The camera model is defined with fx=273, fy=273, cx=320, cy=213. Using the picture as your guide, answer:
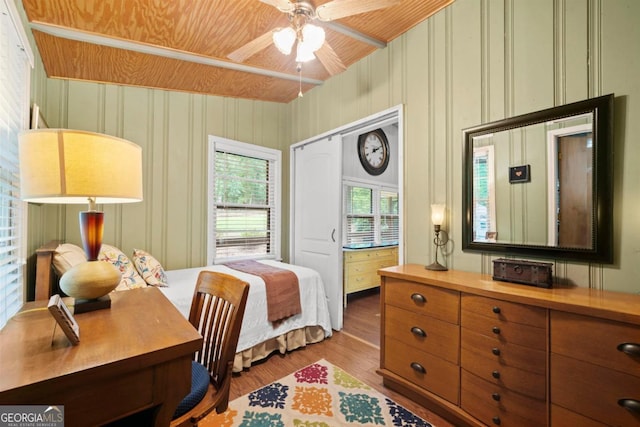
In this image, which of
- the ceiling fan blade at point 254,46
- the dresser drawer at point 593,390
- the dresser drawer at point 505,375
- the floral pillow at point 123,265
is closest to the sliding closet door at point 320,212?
the ceiling fan blade at point 254,46

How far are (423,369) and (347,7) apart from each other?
2328 millimetres

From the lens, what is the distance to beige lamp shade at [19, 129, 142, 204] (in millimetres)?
986

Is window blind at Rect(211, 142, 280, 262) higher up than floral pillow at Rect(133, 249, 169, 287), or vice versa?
window blind at Rect(211, 142, 280, 262)

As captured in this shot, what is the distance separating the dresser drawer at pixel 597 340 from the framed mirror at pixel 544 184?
1.67ft

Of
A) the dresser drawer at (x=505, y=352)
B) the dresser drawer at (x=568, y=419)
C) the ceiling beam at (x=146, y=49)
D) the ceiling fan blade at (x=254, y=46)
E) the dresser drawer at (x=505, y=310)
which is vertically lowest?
the dresser drawer at (x=568, y=419)

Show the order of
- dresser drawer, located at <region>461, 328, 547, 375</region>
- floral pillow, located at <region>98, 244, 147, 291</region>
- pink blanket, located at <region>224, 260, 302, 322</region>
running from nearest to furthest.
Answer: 1. dresser drawer, located at <region>461, 328, 547, 375</region>
2. floral pillow, located at <region>98, 244, 147, 291</region>
3. pink blanket, located at <region>224, 260, 302, 322</region>

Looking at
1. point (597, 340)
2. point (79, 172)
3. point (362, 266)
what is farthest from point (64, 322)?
point (362, 266)

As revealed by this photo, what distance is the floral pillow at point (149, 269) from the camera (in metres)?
2.38

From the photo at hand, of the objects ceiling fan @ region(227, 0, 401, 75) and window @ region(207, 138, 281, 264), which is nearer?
ceiling fan @ region(227, 0, 401, 75)

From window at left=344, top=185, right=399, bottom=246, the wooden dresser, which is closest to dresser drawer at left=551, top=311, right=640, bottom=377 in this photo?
the wooden dresser

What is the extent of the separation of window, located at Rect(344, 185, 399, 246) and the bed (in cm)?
184

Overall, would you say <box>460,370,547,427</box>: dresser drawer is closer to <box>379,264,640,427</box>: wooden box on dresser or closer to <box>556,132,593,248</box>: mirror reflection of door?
<box>379,264,640,427</box>: wooden box on dresser

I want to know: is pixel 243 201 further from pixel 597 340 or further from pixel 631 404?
pixel 631 404

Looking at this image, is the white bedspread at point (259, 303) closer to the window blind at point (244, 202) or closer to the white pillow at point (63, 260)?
the window blind at point (244, 202)
